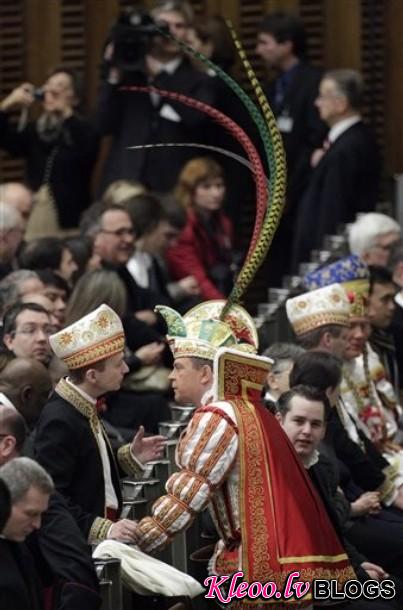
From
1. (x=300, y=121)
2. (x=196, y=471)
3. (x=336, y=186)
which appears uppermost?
(x=300, y=121)

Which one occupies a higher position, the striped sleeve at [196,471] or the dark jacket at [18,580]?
the striped sleeve at [196,471]

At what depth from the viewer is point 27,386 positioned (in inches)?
395

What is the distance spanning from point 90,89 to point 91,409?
744 cm

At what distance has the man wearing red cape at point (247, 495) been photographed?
9.12 meters

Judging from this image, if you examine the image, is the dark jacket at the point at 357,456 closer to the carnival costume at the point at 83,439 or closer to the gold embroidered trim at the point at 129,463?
the gold embroidered trim at the point at 129,463

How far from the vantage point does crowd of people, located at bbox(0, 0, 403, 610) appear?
916 centimetres

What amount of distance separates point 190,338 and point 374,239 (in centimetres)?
477

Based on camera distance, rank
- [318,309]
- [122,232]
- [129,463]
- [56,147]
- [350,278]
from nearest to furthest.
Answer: [129,463] < [318,309] < [350,278] < [122,232] < [56,147]

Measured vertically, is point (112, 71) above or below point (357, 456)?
above

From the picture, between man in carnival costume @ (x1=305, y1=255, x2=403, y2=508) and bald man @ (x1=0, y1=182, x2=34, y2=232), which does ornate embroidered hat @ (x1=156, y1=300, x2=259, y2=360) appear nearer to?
man in carnival costume @ (x1=305, y1=255, x2=403, y2=508)

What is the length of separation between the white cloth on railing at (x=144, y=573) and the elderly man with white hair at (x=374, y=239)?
5.34 m

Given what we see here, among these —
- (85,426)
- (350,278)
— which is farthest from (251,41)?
(85,426)

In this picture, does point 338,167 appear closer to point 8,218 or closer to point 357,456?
point 8,218

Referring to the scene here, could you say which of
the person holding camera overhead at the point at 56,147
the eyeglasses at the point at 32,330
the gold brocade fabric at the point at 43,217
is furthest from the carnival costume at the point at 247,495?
the person holding camera overhead at the point at 56,147
